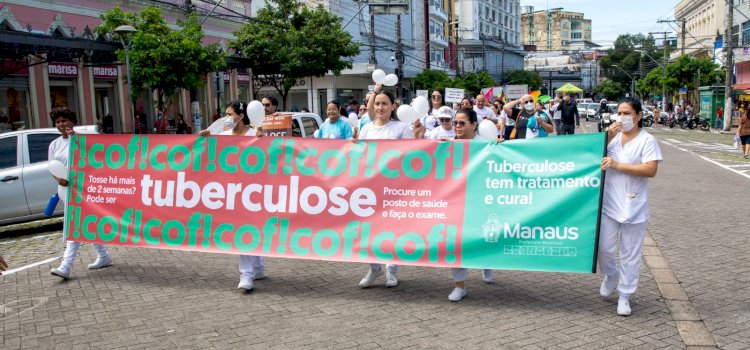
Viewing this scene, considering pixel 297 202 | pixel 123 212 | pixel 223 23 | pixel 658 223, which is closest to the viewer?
pixel 297 202

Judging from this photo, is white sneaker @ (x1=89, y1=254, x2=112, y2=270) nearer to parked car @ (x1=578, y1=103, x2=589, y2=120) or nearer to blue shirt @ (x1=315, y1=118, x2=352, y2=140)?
blue shirt @ (x1=315, y1=118, x2=352, y2=140)

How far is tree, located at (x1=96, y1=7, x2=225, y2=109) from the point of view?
2069cm

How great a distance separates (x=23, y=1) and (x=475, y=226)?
67.3 feet

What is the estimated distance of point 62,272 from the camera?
21.9ft

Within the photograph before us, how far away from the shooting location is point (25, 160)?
33.0ft

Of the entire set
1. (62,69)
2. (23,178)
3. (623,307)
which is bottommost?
(623,307)

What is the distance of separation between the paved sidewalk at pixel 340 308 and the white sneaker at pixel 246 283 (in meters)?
0.09

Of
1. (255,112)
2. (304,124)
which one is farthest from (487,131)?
(304,124)

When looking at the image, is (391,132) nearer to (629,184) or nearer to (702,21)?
(629,184)

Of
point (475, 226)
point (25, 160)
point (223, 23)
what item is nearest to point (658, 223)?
point (475, 226)

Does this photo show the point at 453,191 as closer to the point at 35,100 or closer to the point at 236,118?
the point at 236,118

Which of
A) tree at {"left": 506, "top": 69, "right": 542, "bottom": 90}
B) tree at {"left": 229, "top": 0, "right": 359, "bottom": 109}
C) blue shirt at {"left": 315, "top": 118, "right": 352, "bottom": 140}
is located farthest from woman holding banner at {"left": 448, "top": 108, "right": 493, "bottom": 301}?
tree at {"left": 506, "top": 69, "right": 542, "bottom": 90}

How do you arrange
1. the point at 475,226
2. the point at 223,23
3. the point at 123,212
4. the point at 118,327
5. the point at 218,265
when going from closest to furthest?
the point at 118,327
the point at 475,226
the point at 123,212
the point at 218,265
the point at 223,23

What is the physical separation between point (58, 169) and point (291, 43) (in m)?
23.4
